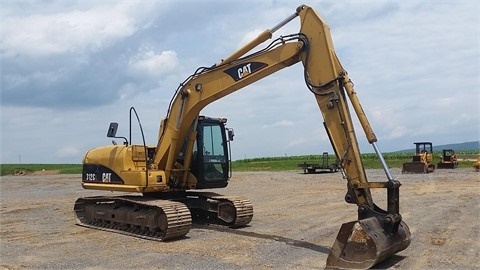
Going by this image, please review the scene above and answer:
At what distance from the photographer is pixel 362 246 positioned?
8000 millimetres

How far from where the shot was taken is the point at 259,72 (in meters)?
10.8

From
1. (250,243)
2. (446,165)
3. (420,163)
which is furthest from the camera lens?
(446,165)

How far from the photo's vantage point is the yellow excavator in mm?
8352

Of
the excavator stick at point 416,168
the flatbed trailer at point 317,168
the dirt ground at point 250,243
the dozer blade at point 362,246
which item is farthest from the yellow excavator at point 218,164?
the flatbed trailer at point 317,168

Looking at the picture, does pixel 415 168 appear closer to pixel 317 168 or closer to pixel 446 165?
pixel 446 165

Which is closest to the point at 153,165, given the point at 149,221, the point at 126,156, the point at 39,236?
the point at 126,156

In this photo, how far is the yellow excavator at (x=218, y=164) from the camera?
8352 millimetres

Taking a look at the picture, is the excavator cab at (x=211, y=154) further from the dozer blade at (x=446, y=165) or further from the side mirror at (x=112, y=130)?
the dozer blade at (x=446, y=165)

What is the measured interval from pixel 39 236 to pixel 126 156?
2.63 meters

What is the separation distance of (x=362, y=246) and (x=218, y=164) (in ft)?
18.5

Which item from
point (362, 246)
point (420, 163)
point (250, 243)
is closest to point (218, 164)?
point (250, 243)

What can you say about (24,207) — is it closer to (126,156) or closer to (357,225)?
(126,156)

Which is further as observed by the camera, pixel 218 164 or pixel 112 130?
pixel 218 164

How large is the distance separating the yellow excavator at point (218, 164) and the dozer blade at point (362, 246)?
2 centimetres
